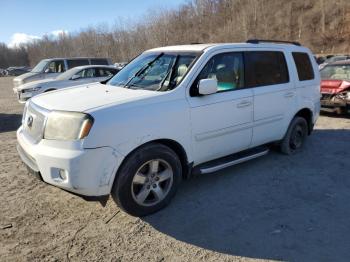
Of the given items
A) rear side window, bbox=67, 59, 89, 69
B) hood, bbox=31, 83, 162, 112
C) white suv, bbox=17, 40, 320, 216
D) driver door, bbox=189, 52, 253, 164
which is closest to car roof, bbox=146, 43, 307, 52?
white suv, bbox=17, 40, 320, 216

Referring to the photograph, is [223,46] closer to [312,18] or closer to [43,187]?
[43,187]

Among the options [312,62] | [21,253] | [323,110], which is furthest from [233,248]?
[323,110]

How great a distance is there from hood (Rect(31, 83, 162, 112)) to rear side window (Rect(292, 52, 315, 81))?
120 inches

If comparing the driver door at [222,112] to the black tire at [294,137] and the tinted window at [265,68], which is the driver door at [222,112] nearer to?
the tinted window at [265,68]

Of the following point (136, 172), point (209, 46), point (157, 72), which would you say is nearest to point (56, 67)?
point (157, 72)

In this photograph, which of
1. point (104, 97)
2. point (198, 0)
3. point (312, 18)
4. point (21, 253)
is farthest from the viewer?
point (198, 0)

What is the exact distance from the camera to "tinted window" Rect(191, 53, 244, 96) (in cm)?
455

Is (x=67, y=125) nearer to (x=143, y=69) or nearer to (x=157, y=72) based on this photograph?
(x=157, y=72)

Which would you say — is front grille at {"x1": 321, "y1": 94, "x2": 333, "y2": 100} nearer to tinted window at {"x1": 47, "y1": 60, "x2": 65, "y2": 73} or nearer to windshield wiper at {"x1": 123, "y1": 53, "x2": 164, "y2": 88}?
windshield wiper at {"x1": 123, "y1": 53, "x2": 164, "y2": 88}

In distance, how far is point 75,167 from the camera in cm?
339

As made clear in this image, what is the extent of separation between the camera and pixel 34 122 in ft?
13.0

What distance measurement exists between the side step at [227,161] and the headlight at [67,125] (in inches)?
62.7

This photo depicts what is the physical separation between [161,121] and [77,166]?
103cm

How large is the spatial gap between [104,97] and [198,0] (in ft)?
241
